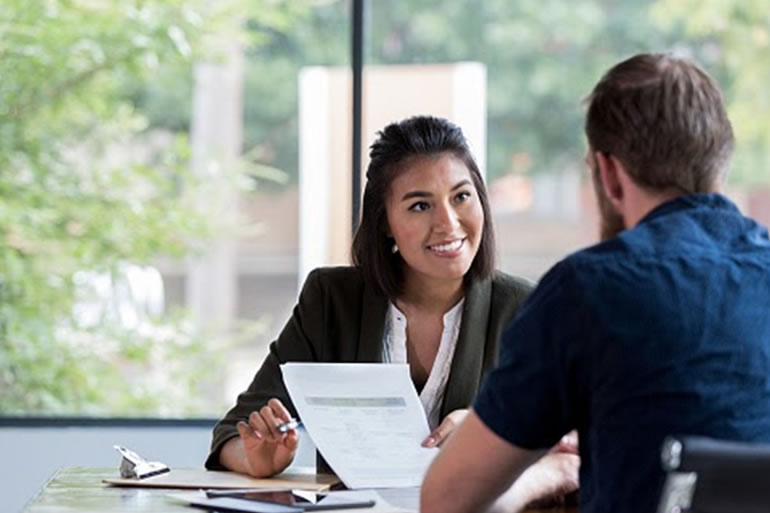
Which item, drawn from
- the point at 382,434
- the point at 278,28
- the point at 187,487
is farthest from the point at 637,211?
the point at 278,28

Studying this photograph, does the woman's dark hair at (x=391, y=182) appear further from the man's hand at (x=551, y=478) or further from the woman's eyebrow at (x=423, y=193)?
the man's hand at (x=551, y=478)

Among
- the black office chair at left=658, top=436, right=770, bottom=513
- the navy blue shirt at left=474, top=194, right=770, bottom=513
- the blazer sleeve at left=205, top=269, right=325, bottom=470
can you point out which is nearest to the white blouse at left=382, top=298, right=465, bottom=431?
the blazer sleeve at left=205, top=269, right=325, bottom=470

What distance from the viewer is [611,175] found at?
1780 mm

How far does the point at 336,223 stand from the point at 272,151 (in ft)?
1.45

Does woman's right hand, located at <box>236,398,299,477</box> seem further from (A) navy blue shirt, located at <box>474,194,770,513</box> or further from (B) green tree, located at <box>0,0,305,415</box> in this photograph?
(B) green tree, located at <box>0,0,305,415</box>

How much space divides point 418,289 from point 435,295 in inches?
1.4

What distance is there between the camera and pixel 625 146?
1740 millimetres

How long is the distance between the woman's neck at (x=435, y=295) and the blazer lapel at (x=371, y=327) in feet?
0.19

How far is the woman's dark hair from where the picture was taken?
279 centimetres

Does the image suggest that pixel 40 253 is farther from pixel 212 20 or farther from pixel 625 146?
pixel 625 146

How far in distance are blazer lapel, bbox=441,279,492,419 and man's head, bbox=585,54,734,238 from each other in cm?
94

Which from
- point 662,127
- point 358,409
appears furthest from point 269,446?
point 662,127

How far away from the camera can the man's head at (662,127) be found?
5.68 ft

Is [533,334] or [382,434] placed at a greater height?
[533,334]
